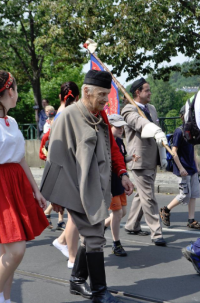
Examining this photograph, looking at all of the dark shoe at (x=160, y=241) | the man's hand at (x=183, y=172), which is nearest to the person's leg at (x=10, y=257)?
the dark shoe at (x=160, y=241)

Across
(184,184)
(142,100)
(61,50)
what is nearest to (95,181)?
(142,100)

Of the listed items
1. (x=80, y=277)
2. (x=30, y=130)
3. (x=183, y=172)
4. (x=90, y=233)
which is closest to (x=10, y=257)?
(x=90, y=233)

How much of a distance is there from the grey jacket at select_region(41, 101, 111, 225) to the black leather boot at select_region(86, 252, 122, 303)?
29cm

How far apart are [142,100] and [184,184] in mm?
1436

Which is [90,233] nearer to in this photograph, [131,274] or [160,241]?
[131,274]

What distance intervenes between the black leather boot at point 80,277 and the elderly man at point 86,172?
0.18 meters

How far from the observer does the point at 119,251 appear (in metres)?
5.48

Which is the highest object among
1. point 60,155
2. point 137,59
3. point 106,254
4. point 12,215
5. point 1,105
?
point 137,59

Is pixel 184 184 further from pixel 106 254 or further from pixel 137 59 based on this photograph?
pixel 137 59

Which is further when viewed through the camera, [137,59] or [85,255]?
[137,59]

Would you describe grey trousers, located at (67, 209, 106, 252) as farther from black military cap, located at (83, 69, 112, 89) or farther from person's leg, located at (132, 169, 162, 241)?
person's leg, located at (132, 169, 162, 241)

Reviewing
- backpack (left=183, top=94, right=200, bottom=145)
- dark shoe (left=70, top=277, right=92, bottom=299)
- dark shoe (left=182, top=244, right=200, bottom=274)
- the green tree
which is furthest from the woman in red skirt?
the green tree

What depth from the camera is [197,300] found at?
13.1 ft

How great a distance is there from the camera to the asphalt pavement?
416cm
